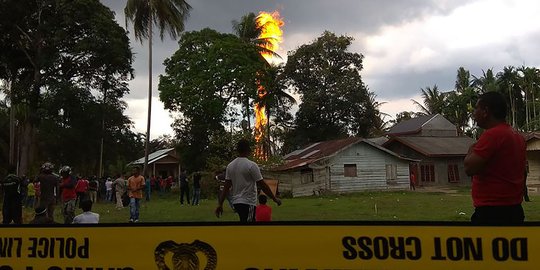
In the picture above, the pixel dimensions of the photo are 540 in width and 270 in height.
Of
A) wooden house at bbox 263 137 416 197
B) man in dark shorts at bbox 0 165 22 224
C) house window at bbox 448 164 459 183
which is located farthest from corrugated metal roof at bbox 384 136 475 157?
man in dark shorts at bbox 0 165 22 224

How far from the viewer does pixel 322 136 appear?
49062mm

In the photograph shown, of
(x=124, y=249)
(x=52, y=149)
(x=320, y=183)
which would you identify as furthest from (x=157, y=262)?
(x=52, y=149)

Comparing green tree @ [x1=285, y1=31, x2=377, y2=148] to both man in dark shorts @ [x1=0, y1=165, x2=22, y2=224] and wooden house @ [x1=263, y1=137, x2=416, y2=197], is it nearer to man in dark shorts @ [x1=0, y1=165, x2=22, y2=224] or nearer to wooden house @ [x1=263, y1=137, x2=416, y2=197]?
wooden house @ [x1=263, y1=137, x2=416, y2=197]

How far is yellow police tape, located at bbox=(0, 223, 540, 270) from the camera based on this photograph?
3.23 meters

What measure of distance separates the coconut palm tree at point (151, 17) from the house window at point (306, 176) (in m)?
10.5

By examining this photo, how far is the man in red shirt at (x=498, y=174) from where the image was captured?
3.71 meters

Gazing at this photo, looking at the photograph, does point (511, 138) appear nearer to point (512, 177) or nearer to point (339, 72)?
point (512, 177)

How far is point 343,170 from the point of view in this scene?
34.3 meters

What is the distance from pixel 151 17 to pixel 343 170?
660 inches

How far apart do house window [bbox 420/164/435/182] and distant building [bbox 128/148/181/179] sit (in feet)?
80.4

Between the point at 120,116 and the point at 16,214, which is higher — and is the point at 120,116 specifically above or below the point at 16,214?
above

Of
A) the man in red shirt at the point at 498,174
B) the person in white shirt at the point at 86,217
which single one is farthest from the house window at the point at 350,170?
the man in red shirt at the point at 498,174

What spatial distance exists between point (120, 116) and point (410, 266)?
40.8 m

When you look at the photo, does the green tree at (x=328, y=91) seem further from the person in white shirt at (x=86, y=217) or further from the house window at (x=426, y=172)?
the person in white shirt at (x=86, y=217)
